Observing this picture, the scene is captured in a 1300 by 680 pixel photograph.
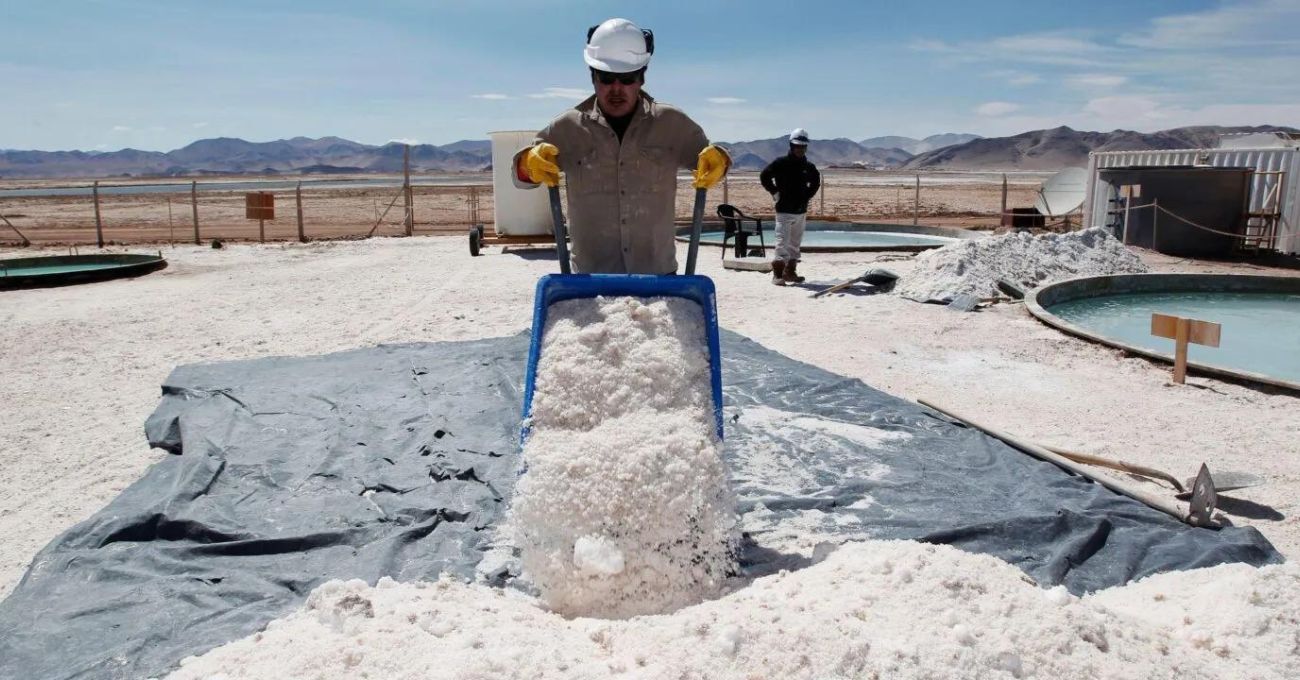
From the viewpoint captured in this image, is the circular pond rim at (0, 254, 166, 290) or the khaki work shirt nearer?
the khaki work shirt

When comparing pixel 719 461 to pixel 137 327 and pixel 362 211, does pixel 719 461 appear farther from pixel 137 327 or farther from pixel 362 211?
pixel 362 211

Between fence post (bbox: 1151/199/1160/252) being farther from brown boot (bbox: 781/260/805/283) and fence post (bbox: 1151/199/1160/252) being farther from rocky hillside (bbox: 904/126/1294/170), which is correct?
rocky hillside (bbox: 904/126/1294/170)

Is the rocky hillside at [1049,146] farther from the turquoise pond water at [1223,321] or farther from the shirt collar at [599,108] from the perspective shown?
the shirt collar at [599,108]

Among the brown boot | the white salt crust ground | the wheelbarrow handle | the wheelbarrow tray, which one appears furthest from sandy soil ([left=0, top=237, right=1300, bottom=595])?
the wheelbarrow handle

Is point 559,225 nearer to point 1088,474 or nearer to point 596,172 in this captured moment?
point 596,172

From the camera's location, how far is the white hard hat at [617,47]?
3.10m

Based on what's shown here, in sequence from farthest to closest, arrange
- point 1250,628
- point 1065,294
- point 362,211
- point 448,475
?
point 362,211 → point 1065,294 → point 448,475 → point 1250,628

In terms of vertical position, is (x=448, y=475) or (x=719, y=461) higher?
(x=719, y=461)

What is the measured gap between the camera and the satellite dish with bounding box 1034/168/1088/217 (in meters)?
16.6

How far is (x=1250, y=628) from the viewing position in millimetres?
2361

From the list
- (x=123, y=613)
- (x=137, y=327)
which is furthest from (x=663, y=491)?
(x=137, y=327)

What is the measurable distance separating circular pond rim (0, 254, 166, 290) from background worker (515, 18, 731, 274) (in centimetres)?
847

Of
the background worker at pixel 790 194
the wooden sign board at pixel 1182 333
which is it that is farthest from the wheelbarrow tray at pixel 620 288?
the background worker at pixel 790 194

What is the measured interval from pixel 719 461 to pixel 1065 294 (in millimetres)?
7000
